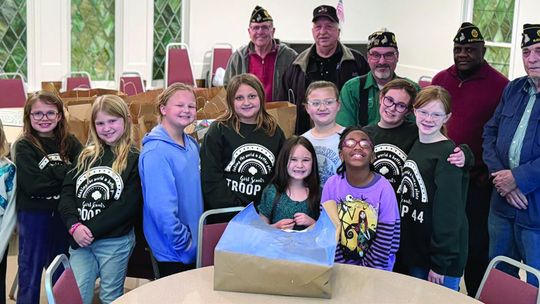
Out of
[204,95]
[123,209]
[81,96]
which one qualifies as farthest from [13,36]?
[123,209]

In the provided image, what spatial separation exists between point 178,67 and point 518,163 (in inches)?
228

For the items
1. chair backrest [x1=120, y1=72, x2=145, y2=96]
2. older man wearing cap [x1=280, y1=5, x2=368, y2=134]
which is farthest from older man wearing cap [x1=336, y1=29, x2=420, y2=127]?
chair backrest [x1=120, y1=72, x2=145, y2=96]

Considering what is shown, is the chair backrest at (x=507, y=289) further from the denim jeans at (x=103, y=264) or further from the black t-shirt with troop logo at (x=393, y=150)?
the denim jeans at (x=103, y=264)

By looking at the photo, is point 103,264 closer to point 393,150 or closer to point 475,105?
point 393,150

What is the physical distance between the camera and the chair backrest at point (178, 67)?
8203mm

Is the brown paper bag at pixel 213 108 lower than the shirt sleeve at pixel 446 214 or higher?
higher

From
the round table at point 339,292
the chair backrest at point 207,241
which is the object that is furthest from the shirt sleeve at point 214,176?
the round table at point 339,292

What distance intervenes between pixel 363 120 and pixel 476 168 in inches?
23.3

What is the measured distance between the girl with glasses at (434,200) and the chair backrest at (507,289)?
0.39m

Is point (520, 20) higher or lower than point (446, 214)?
higher

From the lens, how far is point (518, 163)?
3016 mm

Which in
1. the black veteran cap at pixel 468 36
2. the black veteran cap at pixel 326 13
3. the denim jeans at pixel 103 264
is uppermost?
the black veteran cap at pixel 326 13

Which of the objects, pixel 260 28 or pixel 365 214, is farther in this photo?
pixel 260 28

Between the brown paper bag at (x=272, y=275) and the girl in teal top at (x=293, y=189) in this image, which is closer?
the brown paper bag at (x=272, y=275)
